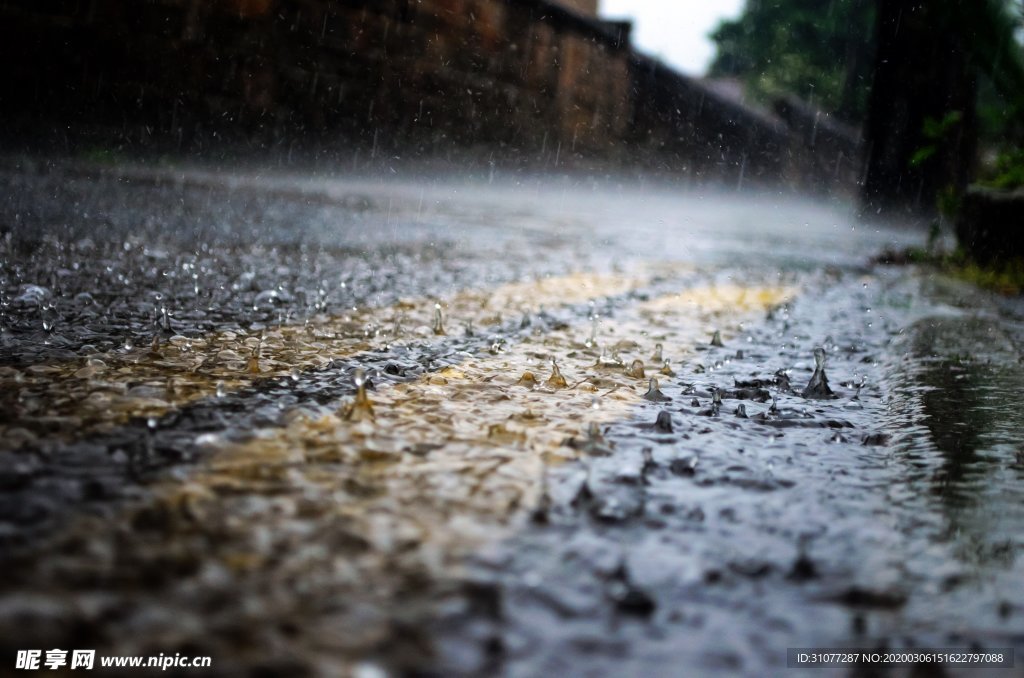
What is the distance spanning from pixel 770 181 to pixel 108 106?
812 inches

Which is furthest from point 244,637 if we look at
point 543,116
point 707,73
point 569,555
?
point 707,73

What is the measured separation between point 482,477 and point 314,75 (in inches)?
251

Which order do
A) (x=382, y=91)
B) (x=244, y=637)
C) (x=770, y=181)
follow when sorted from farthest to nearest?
(x=770, y=181) → (x=382, y=91) → (x=244, y=637)

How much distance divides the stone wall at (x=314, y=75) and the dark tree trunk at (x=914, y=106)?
3.75 metres

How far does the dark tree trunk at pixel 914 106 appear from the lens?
26.3 feet

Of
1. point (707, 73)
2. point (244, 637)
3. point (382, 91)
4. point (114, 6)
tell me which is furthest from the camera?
point (707, 73)

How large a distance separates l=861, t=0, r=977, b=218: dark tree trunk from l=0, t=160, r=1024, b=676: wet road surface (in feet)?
20.7

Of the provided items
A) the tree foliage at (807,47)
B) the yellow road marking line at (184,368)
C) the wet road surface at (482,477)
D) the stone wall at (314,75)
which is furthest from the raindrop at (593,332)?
the tree foliage at (807,47)

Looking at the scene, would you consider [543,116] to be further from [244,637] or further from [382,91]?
[244,637]

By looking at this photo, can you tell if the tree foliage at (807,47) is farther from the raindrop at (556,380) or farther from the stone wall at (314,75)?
the raindrop at (556,380)

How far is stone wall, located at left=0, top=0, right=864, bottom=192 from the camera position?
5602 millimetres

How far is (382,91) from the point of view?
24.8 feet

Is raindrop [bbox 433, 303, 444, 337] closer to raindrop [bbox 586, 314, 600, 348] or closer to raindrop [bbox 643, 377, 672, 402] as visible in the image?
raindrop [bbox 586, 314, 600, 348]

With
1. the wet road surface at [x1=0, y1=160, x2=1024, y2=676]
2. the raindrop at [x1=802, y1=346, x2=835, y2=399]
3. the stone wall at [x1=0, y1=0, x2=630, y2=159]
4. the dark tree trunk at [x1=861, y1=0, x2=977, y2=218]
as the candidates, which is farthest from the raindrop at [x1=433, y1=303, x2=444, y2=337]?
the dark tree trunk at [x1=861, y1=0, x2=977, y2=218]
